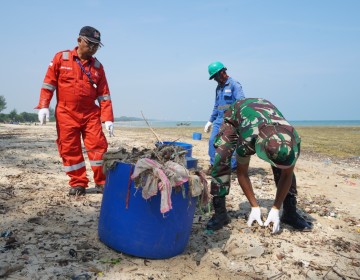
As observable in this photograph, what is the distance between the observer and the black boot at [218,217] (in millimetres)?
3320

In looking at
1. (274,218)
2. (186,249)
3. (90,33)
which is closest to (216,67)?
(90,33)

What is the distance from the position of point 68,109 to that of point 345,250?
338 cm

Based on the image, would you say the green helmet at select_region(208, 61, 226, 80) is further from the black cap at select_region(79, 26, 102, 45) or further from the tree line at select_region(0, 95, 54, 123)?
the tree line at select_region(0, 95, 54, 123)

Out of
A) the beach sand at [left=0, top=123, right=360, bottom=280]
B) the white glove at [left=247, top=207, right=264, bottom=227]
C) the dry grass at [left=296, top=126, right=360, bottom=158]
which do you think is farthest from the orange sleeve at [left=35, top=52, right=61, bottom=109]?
the dry grass at [left=296, top=126, right=360, bottom=158]

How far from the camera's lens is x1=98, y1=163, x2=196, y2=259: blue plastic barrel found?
8.09 ft

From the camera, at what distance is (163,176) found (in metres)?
2.33

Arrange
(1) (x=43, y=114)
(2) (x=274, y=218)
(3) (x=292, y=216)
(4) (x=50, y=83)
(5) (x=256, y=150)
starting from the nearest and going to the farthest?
(5) (x=256, y=150) → (2) (x=274, y=218) → (3) (x=292, y=216) → (4) (x=50, y=83) → (1) (x=43, y=114)

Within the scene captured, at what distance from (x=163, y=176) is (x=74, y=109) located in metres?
2.21

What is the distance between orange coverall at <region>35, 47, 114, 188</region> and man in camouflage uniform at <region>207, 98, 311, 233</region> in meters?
1.65

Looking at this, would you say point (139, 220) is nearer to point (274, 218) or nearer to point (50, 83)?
point (274, 218)

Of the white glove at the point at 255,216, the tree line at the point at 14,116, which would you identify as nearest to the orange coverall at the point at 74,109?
the white glove at the point at 255,216

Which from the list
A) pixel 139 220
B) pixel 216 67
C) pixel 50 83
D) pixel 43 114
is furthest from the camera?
pixel 216 67

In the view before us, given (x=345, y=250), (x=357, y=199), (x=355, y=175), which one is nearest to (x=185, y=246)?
(x=345, y=250)

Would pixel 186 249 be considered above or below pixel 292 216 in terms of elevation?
below
